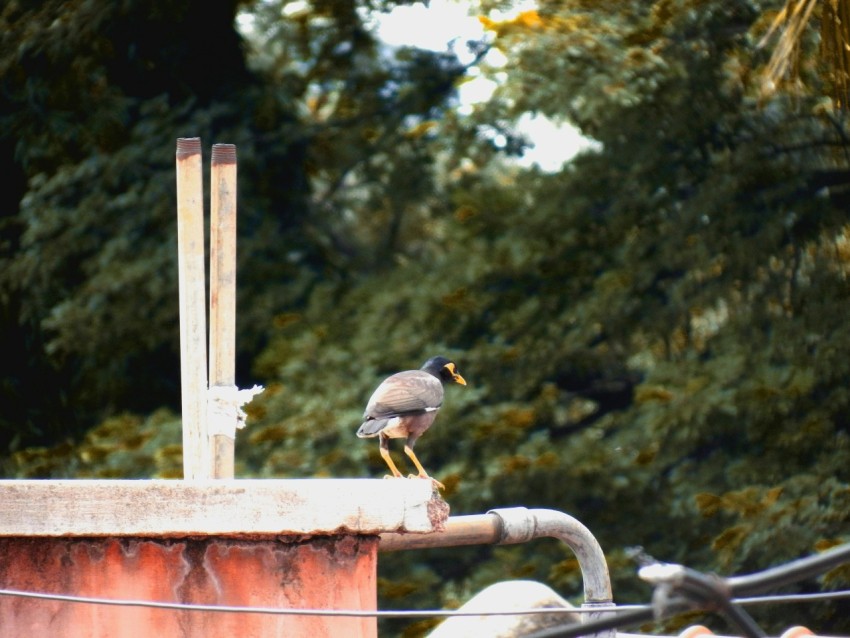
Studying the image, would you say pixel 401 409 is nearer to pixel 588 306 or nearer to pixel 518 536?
pixel 518 536

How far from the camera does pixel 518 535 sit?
308 centimetres

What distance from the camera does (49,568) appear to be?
2.60 m

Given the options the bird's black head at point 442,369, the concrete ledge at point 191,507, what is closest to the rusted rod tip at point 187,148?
the concrete ledge at point 191,507

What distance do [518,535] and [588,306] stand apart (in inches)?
191

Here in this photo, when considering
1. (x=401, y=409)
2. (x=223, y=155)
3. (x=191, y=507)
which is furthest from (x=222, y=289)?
(x=401, y=409)

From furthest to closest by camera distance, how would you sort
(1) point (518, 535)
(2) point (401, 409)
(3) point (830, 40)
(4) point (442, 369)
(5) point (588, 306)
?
(5) point (588, 306) → (4) point (442, 369) → (3) point (830, 40) → (2) point (401, 409) → (1) point (518, 535)

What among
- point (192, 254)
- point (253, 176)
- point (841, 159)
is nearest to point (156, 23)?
point (253, 176)

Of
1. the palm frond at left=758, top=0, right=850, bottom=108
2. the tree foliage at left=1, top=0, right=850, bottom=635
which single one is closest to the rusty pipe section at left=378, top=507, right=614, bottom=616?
the palm frond at left=758, top=0, right=850, bottom=108

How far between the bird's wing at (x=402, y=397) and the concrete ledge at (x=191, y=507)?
153cm

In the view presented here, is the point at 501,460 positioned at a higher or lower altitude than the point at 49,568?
higher

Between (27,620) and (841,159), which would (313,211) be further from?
(27,620)

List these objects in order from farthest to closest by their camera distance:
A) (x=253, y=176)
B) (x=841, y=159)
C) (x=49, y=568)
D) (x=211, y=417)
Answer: (x=253, y=176) < (x=841, y=159) < (x=211, y=417) < (x=49, y=568)

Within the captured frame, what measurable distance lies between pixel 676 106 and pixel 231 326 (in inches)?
202

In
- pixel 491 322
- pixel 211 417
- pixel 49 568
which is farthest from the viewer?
pixel 491 322
